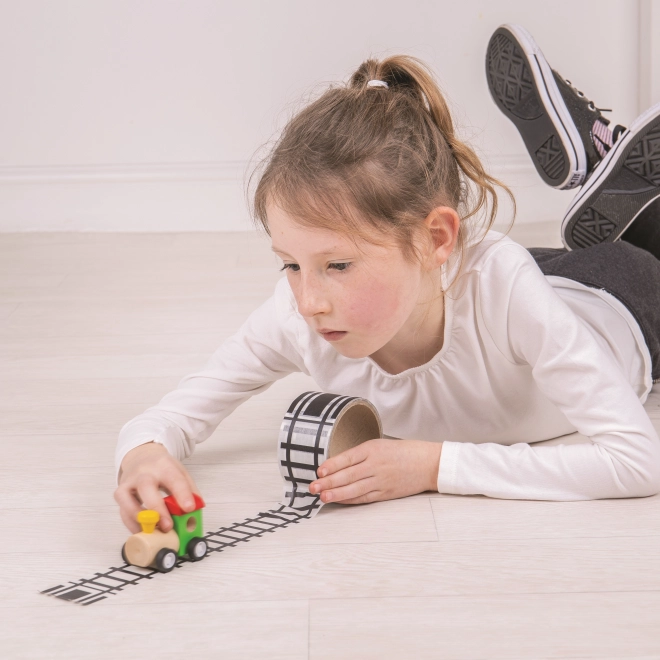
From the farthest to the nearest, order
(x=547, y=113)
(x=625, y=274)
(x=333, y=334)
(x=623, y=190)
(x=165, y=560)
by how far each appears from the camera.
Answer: (x=547, y=113) < (x=623, y=190) < (x=625, y=274) < (x=333, y=334) < (x=165, y=560)

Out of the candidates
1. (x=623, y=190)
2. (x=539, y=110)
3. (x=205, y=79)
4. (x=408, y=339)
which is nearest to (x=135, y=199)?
(x=205, y=79)

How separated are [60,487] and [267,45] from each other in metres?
1.96

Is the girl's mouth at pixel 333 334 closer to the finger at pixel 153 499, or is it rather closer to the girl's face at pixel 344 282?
the girl's face at pixel 344 282

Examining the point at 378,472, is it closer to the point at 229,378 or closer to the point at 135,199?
the point at 229,378

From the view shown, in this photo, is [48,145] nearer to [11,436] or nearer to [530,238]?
[530,238]

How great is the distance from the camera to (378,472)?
93cm

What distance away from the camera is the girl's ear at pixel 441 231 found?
94 centimetres

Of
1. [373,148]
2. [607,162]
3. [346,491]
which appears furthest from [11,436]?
[607,162]

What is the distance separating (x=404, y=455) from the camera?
0.94 meters

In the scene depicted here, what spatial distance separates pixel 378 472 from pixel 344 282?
0.66 feet

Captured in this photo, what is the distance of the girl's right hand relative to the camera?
0.83 m

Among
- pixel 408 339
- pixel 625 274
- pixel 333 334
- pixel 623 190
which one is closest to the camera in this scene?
pixel 333 334

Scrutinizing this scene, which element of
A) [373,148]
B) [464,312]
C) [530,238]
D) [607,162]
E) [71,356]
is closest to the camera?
[373,148]

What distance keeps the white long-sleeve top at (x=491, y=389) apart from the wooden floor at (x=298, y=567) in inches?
1.4
